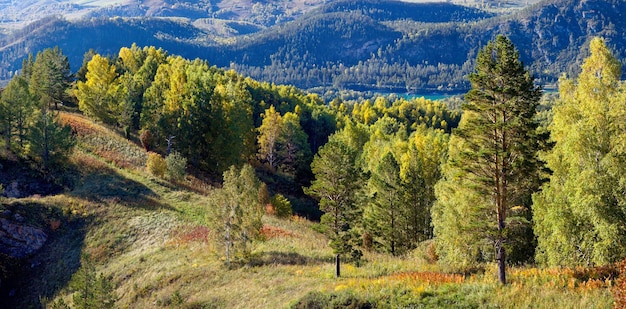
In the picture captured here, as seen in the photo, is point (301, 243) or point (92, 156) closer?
point (301, 243)

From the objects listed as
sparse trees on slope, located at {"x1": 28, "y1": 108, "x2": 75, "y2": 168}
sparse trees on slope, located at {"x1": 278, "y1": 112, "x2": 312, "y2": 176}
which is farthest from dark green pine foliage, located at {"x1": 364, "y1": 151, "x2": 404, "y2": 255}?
sparse trees on slope, located at {"x1": 278, "y1": 112, "x2": 312, "y2": 176}

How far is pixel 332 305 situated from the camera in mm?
20688

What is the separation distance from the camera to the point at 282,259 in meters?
32.0

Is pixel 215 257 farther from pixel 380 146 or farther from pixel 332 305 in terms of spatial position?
pixel 380 146

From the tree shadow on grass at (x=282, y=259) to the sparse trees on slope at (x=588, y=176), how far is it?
14099 millimetres

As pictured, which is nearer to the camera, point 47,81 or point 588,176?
point 588,176

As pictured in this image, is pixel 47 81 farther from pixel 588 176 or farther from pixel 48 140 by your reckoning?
pixel 588 176

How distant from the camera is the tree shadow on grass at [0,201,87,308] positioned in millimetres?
36656

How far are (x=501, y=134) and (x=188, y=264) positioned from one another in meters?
23.8

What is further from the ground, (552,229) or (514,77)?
(514,77)

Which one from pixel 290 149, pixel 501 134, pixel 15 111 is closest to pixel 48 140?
pixel 15 111

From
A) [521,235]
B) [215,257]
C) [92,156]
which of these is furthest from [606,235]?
[92,156]

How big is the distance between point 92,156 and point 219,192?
31.6 m

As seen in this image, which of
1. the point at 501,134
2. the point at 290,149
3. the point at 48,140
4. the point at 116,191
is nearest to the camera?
the point at 501,134
